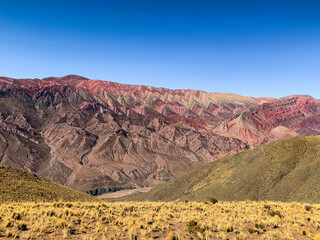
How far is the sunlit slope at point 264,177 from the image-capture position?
57425 millimetres

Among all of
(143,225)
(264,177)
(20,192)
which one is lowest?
(264,177)

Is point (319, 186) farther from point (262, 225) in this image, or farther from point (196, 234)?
point (196, 234)

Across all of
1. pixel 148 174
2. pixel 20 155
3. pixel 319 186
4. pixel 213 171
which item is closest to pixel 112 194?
pixel 148 174

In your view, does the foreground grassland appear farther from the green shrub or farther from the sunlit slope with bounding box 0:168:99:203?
the sunlit slope with bounding box 0:168:99:203

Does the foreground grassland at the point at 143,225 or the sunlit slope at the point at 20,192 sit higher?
the foreground grassland at the point at 143,225

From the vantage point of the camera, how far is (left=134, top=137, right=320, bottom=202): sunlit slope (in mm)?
57425

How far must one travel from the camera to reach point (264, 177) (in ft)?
221

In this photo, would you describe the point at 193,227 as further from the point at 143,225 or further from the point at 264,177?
the point at 264,177

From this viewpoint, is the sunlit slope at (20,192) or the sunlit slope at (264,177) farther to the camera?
the sunlit slope at (264,177)

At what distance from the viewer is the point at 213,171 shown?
8650 cm

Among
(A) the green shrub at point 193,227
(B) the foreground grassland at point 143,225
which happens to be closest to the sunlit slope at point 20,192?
(B) the foreground grassland at point 143,225

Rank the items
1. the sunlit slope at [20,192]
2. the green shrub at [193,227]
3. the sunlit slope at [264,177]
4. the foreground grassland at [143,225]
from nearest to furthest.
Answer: the foreground grassland at [143,225], the green shrub at [193,227], the sunlit slope at [20,192], the sunlit slope at [264,177]

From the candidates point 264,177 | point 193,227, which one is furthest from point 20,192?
point 264,177

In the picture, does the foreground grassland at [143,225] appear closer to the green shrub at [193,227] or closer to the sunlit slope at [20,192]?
the green shrub at [193,227]
